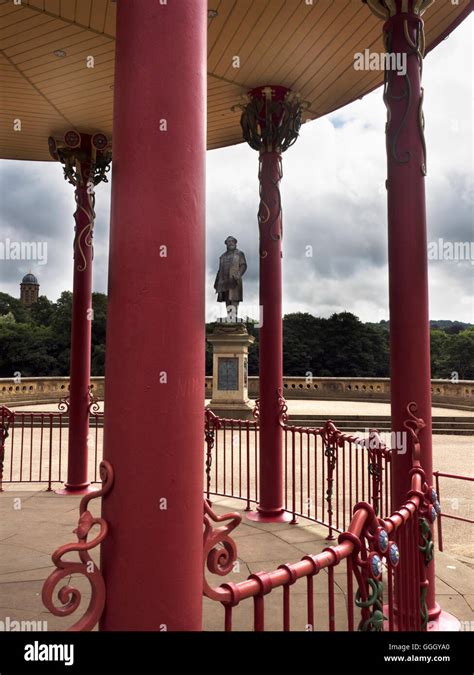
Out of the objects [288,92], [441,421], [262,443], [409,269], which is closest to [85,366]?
[262,443]

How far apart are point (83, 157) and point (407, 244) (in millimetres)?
6805

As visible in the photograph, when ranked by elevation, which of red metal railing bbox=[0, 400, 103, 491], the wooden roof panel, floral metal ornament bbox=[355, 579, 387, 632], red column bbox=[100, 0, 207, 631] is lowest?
red metal railing bbox=[0, 400, 103, 491]

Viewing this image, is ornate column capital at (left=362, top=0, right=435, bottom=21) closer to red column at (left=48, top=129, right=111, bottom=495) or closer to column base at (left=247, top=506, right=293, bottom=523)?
column base at (left=247, top=506, right=293, bottom=523)

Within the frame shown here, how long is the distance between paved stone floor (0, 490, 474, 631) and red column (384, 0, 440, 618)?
1.12 metres

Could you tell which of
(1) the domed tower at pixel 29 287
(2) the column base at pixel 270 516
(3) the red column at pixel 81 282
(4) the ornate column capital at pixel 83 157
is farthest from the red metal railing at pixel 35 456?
(1) the domed tower at pixel 29 287

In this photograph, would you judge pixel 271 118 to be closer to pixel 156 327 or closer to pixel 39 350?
pixel 156 327

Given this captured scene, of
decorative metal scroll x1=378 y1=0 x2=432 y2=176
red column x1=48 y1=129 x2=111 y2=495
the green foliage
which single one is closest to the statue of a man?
red column x1=48 y1=129 x2=111 y2=495

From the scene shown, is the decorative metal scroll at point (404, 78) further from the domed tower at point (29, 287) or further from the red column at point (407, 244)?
the domed tower at point (29, 287)

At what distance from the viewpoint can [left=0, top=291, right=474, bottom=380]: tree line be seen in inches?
1716

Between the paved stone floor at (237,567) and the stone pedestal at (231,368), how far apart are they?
45.3 feet

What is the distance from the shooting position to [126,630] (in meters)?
1.86

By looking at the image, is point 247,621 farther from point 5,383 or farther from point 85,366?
point 5,383

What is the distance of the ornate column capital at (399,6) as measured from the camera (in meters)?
4.58

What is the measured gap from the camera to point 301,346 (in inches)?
1956
